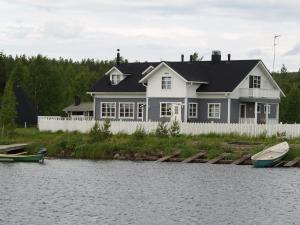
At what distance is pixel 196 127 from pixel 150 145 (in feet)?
21.7

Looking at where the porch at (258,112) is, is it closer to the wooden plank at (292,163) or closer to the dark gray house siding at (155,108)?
the dark gray house siding at (155,108)

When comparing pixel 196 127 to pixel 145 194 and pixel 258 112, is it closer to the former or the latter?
pixel 258 112

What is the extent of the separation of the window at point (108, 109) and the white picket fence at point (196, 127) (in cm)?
566

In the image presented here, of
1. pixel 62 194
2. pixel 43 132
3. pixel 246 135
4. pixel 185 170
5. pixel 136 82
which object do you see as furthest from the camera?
pixel 136 82

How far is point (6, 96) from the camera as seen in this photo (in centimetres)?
5891

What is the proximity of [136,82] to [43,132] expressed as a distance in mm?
10746

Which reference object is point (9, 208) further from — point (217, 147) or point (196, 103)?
point (196, 103)

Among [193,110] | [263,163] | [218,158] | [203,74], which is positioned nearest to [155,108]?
[193,110]

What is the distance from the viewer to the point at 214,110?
65.6 meters

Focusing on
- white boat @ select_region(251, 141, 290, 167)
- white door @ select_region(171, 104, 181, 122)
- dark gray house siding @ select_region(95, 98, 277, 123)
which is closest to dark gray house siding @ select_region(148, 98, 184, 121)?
dark gray house siding @ select_region(95, 98, 277, 123)

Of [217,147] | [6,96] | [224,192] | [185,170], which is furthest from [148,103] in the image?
[224,192]

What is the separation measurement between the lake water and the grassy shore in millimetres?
2642

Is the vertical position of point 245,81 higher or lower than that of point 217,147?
higher

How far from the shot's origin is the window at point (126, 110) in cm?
6956
